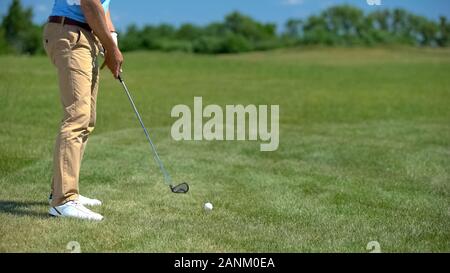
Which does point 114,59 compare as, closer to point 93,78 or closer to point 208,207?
point 93,78

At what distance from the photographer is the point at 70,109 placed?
17.9 ft

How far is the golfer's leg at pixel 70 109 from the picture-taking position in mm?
5445

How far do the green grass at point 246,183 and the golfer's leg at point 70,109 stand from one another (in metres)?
0.36

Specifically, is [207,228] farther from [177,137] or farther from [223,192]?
[177,137]

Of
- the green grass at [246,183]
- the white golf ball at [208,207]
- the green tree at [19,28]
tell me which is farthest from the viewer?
the green tree at [19,28]

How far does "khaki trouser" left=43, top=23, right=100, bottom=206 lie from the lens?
5.45m

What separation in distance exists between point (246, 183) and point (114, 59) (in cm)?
271

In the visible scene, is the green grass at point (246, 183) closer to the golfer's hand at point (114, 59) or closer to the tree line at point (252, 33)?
the golfer's hand at point (114, 59)

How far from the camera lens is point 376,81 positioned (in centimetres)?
3350

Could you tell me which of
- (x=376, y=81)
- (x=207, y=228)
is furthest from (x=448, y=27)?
(x=207, y=228)

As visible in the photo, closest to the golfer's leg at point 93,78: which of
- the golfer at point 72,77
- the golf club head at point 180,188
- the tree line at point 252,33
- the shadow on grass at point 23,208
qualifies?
the golfer at point 72,77

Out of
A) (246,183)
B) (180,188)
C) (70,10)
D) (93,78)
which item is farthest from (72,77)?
(246,183)

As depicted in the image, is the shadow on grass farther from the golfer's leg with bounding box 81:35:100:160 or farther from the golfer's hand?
the golfer's hand
